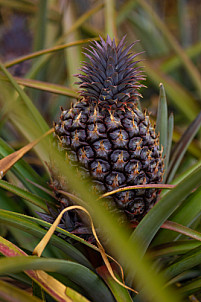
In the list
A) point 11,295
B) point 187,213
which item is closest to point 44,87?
point 187,213

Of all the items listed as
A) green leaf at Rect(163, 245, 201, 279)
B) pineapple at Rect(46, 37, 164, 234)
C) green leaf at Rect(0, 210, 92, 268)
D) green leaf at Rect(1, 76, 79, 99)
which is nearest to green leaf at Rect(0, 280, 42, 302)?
green leaf at Rect(0, 210, 92, 268)

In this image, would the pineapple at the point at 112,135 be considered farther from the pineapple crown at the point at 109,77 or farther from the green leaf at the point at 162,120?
the green leaf at the point at 162,120

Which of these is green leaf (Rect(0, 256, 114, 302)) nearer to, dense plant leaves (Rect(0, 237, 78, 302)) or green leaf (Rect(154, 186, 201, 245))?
dense plant leaves (Rect(0, 237, 78, 302))

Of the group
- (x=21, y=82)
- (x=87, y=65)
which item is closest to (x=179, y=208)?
(x=87, y=65)

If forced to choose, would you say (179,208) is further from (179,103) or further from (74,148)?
(179,103)

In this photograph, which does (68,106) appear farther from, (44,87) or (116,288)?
(116,288)

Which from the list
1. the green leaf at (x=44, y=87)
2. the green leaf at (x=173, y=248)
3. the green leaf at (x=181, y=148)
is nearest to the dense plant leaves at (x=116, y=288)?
the green leaf at (x=173, y=248)
